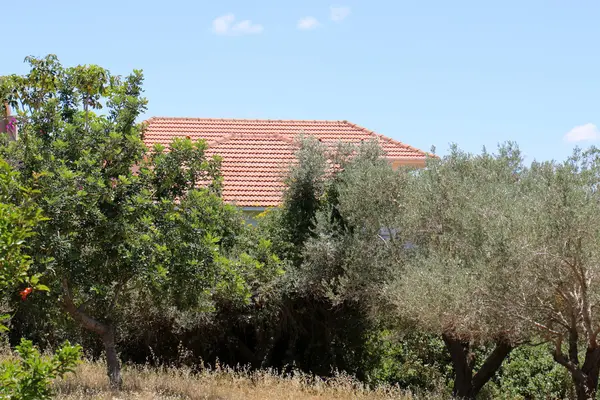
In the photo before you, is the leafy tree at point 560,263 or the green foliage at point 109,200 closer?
the leafy tree at point 560,263

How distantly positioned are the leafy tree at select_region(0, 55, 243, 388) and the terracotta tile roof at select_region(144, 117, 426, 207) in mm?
8749

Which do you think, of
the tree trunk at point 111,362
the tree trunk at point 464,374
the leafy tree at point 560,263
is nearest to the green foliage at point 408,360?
the tree trunk at point 464,374

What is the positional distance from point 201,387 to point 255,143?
12.6 m

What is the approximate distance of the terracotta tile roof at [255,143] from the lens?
20.2 m

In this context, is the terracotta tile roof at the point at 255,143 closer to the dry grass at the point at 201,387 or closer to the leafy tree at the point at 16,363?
the dry grass at the point at 201,387

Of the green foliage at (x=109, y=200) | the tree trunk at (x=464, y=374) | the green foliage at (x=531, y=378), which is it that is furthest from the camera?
the green foliage at (x=531, y=378)

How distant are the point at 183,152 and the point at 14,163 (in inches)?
83.9

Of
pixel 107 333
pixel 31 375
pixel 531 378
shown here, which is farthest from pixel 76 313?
Result: pixel 531 378

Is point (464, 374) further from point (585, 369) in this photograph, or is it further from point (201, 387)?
point (201, 387)

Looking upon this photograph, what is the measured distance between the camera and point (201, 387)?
36.7 ft

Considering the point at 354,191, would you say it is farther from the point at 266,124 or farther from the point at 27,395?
the point at 266,124

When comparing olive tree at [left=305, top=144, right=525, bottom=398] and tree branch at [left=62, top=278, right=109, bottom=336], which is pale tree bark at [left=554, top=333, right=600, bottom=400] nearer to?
olive tree at [left=305, top=144, right=525, bottom=398]

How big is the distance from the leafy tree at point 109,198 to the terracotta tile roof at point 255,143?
28.7 feet

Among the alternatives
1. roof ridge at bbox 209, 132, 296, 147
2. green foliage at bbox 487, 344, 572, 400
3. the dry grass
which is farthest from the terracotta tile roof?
the dry grass
